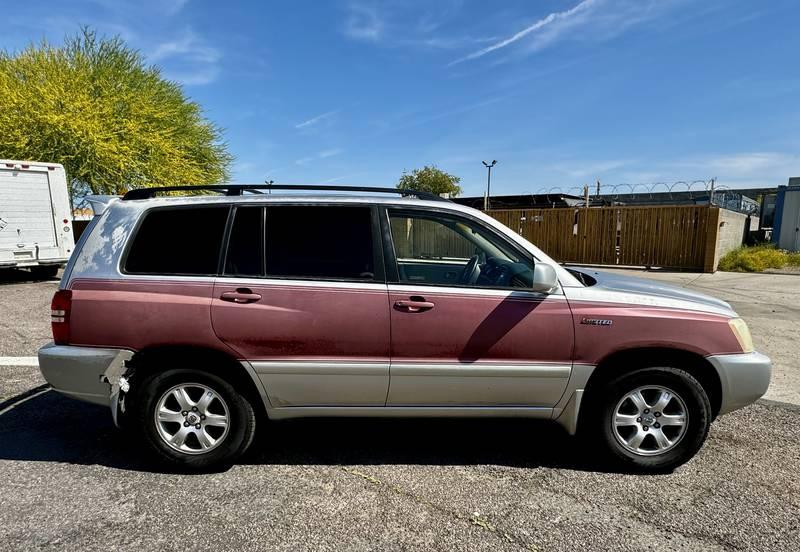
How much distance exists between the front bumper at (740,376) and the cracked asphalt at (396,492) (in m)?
0.51

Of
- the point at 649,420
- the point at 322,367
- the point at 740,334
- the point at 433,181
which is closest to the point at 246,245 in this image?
the point at 322,367

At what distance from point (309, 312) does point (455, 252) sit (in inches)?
55.9

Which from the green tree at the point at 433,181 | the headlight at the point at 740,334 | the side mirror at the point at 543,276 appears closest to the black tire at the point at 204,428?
the side mirror at the point at 543,276

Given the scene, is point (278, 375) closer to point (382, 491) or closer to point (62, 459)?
point (382, 491)

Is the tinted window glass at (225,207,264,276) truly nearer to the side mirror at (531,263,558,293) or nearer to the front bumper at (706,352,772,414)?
the side mirror at (531,263,558,293)

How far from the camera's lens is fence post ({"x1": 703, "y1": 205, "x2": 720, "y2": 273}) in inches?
600

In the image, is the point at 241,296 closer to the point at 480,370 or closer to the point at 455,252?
the point at 480,370

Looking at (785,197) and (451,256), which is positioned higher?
(785,197)

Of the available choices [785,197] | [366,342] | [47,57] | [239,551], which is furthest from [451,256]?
[785,197]

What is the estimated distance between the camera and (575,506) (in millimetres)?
2758

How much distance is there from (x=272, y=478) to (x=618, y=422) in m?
2.29

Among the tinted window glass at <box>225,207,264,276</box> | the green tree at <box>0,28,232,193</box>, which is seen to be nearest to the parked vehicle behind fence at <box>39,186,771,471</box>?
the tinted window glass at <box>225,207,264,276</box>

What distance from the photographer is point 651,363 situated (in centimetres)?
309

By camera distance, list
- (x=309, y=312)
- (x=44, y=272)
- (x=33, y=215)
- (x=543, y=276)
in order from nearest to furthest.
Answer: (x=543, y=276) → (x=309, y=312) → (x=33, y=215) → (x=44, y=272)
